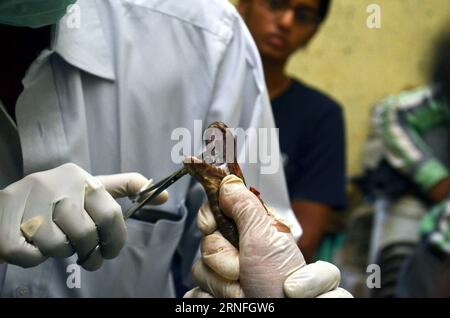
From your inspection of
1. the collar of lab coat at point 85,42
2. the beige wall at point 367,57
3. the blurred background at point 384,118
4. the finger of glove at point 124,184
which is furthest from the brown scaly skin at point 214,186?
the beige wall at point 367,57

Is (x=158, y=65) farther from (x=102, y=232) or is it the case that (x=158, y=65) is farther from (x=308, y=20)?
(x=308, y=20)

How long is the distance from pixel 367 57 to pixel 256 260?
234cm

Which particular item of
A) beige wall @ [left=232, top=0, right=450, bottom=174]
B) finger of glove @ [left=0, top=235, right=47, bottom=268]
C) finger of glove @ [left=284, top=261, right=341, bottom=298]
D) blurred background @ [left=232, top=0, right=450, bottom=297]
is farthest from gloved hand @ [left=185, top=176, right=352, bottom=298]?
beige wall @ [left=232, top=0, right=450, bottom=174]

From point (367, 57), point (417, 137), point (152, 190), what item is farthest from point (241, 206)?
point (367, 57)

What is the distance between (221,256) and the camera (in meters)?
1.11

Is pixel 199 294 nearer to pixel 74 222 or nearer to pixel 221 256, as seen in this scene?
pixel 221 256

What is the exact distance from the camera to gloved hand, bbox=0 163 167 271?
113 centimetres

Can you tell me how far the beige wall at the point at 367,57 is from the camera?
321 centimetres

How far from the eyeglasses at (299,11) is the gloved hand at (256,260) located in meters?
1.39

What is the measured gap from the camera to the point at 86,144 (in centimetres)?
141

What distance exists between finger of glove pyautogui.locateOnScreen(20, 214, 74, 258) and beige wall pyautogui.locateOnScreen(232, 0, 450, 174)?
216 centimetres

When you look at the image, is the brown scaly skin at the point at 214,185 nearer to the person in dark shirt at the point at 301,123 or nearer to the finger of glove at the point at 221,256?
the finger of glove at the point at 221,256

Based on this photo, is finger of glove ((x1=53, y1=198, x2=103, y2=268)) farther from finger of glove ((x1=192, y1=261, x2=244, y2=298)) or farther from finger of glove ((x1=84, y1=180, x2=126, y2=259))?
finger of glove ((x1=192, y1=261, x2=244, y2=298))
